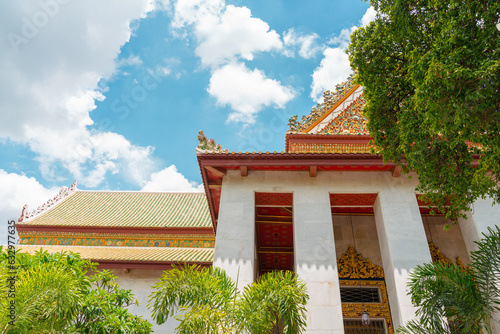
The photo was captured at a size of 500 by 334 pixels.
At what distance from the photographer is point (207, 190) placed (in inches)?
402

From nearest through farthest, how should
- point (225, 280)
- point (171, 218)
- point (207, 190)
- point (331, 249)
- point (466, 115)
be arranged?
point (466, 115) → point (225, 280) → point (331, 249) → point (207, 190) → point (171, 218)

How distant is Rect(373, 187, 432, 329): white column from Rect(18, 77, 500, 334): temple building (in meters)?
0.02

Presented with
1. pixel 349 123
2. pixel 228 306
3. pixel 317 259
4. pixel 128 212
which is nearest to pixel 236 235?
pixel 317 259

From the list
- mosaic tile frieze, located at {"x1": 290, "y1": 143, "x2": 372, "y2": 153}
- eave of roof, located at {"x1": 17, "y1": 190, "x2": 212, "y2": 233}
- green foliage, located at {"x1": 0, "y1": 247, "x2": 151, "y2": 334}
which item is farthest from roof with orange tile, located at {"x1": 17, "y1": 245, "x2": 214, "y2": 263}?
green foliage, located at {"x1": 0, "y1": 247, "x2": 151, "y2": 334}

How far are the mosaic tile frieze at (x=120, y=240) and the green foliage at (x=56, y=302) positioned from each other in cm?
816

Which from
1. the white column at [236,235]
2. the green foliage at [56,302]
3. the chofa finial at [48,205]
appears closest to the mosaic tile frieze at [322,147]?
the white column at [236,235]

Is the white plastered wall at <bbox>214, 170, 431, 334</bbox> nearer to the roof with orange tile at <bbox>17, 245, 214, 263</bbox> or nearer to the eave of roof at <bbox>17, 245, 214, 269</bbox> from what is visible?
the eave of roof at <bbox>17, 245, 214, 269</bbox>

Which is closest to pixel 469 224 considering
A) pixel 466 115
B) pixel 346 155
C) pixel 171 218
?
pixel 346 155

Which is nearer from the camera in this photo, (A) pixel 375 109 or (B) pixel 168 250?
(A) pixel 375 109

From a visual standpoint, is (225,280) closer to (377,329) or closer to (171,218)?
(377,329)

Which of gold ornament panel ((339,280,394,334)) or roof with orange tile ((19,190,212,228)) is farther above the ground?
roof with orange tile ((19,190,212,228))

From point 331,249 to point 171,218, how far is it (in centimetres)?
984

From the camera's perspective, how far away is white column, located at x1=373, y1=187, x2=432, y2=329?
7.68 m

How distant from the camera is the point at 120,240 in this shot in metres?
15.0
